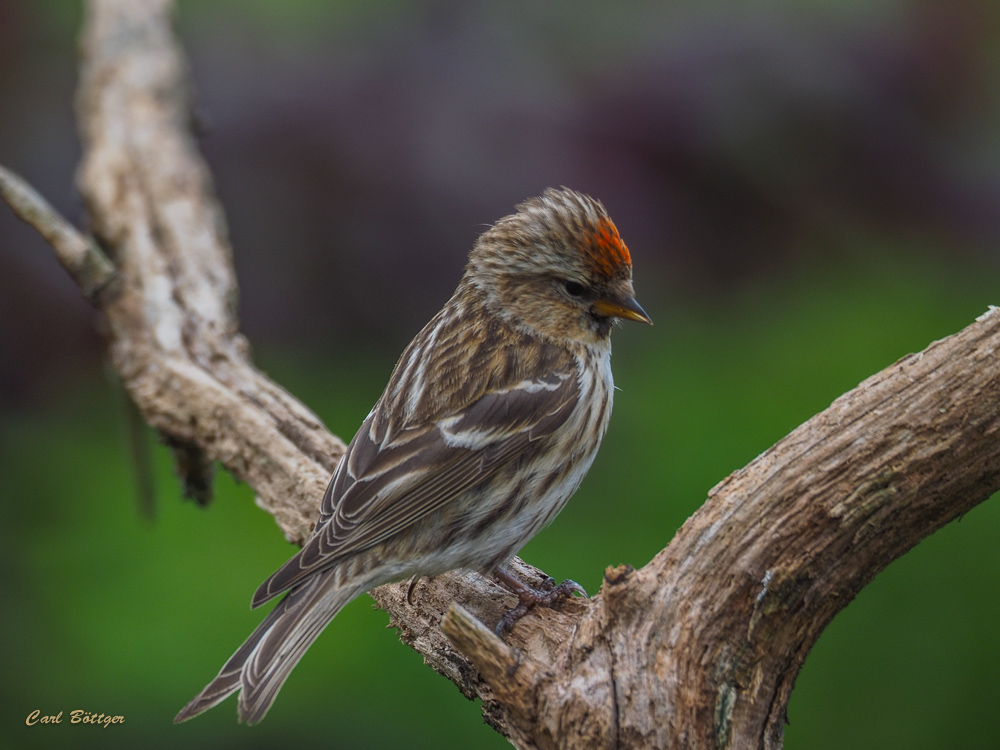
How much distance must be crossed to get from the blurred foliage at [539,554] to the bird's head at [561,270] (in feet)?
5.73

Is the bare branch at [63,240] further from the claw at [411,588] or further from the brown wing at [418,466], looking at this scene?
the claw at [411,588]

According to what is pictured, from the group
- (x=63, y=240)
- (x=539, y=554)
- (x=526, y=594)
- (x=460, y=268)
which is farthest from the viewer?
(x=539, y=554)

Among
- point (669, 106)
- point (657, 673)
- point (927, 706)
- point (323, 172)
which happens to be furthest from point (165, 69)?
point (927, 706)

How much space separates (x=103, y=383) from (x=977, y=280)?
5.03m

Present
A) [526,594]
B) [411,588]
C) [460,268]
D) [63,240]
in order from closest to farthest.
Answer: [526,594] < [411,588] < [63,240] < [460,268]

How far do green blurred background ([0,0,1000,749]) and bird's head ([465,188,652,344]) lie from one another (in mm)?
1365

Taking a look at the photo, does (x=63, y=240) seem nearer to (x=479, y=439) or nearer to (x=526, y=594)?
(x=479, y=439)

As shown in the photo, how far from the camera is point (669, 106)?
4965 mm

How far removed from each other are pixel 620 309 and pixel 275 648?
1427mm

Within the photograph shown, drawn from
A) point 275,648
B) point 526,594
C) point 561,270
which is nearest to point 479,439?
point 526,594

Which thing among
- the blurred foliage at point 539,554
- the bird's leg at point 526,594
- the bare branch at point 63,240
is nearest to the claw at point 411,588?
the bird's leg at point 526,594

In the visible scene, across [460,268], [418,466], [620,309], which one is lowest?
[418,466]

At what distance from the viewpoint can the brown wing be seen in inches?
108

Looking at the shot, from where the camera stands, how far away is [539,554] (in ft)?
16.0
